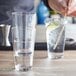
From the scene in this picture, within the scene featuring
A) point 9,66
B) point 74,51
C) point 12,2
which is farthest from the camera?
point 12,2

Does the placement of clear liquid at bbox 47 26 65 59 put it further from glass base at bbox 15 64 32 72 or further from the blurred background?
glass base at bbox 15 64 32 72

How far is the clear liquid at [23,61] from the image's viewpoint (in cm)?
70

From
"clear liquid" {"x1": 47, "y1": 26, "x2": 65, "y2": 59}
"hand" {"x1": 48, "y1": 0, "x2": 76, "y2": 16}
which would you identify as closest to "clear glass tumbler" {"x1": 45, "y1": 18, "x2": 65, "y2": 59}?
"clear liquid" {"x1": 47, "y1": 26, "x2": 65, "y2": 59}

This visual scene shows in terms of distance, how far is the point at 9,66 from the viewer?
0.74 metres

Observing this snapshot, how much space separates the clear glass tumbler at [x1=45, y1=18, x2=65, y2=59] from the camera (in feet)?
2.80

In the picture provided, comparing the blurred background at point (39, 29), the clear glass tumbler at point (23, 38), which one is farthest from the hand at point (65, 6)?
the clear glass tumbler at point (23, 38)

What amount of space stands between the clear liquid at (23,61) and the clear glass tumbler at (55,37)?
17 centimetres

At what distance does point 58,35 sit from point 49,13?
143cm

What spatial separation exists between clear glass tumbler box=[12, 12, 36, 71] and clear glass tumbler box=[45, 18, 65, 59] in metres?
Answer: 0.16

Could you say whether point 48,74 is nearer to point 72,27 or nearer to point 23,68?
point 23,68

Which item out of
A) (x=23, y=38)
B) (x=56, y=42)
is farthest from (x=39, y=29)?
(x=23, y=38)

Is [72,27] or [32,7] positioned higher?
[32,7]

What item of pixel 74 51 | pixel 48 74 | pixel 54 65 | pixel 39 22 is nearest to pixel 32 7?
pixel 39 22

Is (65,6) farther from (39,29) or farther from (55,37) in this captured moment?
(39,29)
